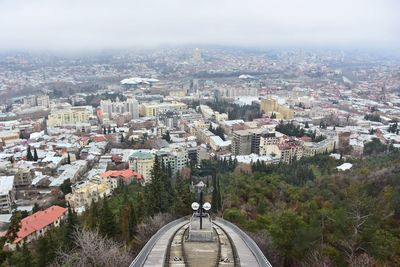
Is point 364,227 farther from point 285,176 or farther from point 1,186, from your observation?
point 1,186

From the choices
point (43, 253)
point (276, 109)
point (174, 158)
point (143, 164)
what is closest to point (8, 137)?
point (143, 164)

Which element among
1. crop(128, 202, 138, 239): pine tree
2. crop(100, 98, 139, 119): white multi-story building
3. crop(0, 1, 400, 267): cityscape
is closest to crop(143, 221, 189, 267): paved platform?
crop(0, 1, 400, 267): cityscape

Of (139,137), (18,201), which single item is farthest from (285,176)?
(139,137)

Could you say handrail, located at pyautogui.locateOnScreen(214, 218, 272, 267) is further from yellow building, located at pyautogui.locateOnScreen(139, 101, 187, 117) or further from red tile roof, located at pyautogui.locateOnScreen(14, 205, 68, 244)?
yellow building, located at pyautogui.locateOnScreen(139, 101, 187, 117)

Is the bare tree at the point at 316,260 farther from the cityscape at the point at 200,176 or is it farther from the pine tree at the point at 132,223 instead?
the pine tree at the point at 132,223

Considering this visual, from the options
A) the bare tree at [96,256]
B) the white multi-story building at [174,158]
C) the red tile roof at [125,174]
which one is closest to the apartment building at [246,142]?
the white multi-story building at [174,158]

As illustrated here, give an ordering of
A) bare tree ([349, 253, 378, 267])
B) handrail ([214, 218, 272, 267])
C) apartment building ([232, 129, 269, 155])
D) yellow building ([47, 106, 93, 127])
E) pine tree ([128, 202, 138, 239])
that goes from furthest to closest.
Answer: yellow building ([47, 106, 93, 127])
apartment building ([232, 129, 269, 155])
pine tree ([128, 202, 138, 239])
bare tree ([349, 253, 378, 267])
handrail ([214, 218, 272, 267])
